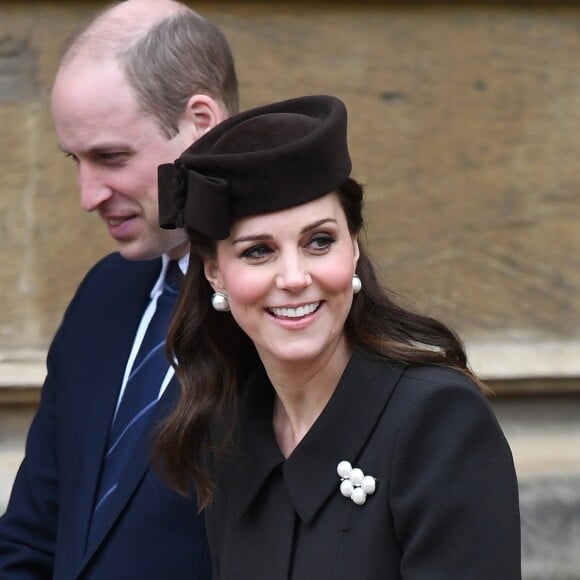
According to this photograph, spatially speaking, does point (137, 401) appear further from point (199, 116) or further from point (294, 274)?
point (294, 274)

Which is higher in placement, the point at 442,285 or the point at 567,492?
the point at 442,285

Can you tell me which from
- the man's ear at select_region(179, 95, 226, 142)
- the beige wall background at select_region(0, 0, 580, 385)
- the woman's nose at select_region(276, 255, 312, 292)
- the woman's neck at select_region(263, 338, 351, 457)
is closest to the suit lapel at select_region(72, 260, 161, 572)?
the man's ear at select_region(179, 95, 226, 142)

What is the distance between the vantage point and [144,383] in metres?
2.94

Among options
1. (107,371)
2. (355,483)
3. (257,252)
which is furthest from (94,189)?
(355,483)

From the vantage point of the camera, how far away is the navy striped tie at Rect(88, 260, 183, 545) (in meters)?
2.87

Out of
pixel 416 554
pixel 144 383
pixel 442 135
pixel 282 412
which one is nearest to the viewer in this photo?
pixel 416 554

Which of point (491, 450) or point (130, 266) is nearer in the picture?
point (491, 450)

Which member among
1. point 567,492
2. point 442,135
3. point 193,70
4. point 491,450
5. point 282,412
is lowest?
point 567,492

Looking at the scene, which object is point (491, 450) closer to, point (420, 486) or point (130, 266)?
point (420, 486)

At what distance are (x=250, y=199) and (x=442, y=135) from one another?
2076 millimetres

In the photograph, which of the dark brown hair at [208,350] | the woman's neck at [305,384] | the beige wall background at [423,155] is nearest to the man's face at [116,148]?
the dark brown hair at [208,350]

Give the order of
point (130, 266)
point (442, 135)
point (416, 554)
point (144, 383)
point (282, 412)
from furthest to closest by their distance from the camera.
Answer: point (442, 135) < point (130, 266) < point (144, 383) < point (282, 412) < point (416, 554)

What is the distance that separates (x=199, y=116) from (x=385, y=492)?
0.99m

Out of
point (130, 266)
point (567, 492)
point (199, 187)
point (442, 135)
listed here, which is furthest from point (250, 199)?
point (567, 492)
